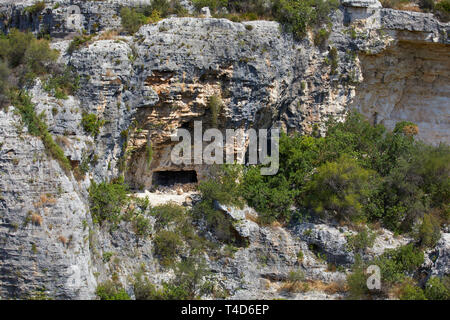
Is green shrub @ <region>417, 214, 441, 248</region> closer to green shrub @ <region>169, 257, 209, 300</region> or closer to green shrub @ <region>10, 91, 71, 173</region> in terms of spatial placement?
green shrub @ <region>169, 257, 209, 300</region>

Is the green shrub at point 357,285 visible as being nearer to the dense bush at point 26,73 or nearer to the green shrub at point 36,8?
the dense bush at point 26,73

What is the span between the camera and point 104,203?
1677 centimetres

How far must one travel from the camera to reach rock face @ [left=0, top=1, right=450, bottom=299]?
14.5 metres

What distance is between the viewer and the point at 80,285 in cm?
1438

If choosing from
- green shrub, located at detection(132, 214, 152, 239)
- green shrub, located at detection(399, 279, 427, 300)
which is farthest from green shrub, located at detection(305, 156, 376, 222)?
green shrub, located at detection(132, 214, 152, 239)

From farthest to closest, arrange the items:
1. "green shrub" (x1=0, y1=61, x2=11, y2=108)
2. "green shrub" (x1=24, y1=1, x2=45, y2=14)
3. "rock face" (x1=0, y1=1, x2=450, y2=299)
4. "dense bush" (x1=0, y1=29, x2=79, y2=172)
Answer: "green shrub" (x1=24, y1=1, x2=45, y2=14) < "green shrub" (x1=0, y1=61, x2=11, y2=108) < "dense bush" (x1=0, y1=29, x2=79, y2=172) < "rock face" (x1=0, y1=1, x2=450, y2=299)

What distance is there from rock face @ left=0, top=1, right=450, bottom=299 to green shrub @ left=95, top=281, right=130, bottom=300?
0.94 ft

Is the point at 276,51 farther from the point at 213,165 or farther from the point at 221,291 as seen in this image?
the point at 221,291

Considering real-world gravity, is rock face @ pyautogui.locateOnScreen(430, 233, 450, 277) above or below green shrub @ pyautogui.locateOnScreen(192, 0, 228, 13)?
below

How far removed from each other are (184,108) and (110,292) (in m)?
6.88

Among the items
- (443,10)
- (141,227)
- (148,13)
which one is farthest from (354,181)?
(148,13)

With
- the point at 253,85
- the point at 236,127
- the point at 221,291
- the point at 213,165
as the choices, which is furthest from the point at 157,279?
the point at 253,85

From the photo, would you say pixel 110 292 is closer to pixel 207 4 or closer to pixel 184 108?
pixel 184 108

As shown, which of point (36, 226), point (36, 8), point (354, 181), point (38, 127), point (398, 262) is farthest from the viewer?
point (36, 8)
